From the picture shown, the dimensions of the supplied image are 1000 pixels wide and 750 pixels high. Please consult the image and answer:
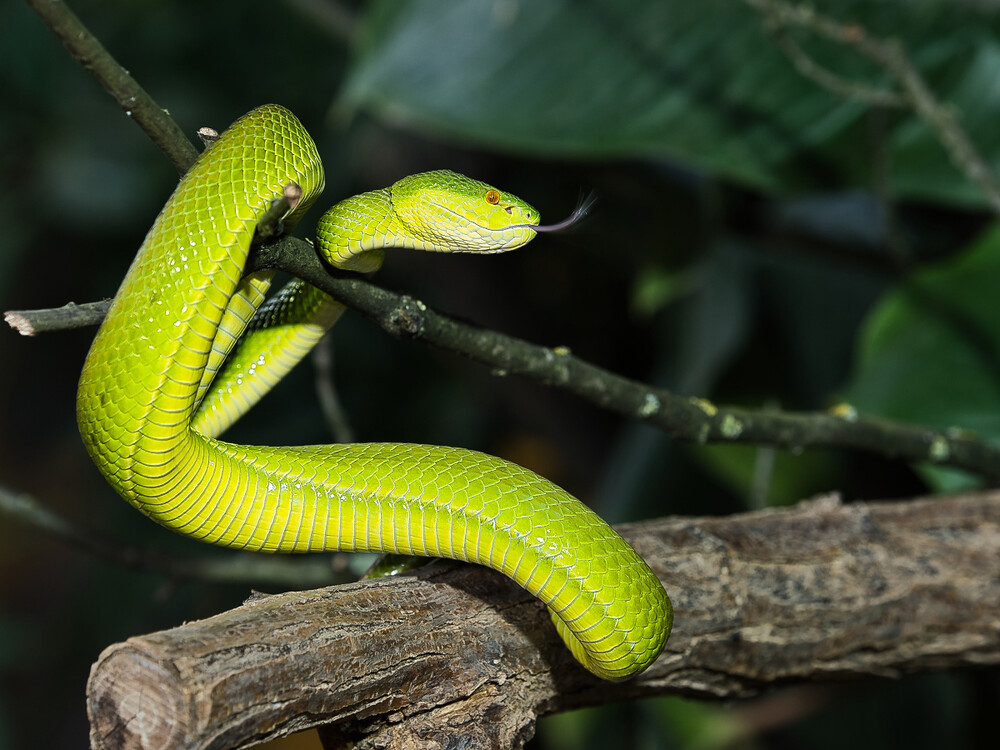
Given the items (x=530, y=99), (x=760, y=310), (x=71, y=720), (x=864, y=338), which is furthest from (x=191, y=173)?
(x=71, y=720)

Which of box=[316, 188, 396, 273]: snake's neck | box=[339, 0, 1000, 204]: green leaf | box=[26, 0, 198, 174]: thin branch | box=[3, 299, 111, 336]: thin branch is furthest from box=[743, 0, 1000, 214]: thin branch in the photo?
box=[3, 299, 111, 336]: thin branch

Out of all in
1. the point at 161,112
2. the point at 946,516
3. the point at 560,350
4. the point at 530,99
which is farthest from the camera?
the point at 530,99

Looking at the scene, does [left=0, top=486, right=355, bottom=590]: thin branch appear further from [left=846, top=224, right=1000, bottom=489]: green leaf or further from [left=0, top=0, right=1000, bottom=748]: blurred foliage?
[left=846, top=224, right=1000, bottom=489]: green leaf

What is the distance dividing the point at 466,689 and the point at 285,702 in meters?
0.29

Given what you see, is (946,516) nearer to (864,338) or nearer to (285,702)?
(864,338)

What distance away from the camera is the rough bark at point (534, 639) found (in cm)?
102

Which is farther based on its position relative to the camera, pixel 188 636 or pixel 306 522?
pixel 306 522

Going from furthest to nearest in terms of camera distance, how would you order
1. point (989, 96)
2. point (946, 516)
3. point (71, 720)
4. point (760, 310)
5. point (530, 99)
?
point (71, 720) < point (760, 310) < point (989, 96) < point (530, 99) < point (946, 516)

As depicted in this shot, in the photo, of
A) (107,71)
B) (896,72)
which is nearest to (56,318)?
(107,71)

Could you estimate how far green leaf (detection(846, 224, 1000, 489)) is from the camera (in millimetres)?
2344

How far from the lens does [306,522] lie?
1227 mm

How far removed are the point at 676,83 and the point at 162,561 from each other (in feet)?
6.17

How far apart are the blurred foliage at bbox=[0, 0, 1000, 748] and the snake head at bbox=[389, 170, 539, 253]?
1.11m

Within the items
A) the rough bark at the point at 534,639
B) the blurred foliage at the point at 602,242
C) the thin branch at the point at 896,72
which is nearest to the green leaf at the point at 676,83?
the blurred foliage at the point at 602,242
